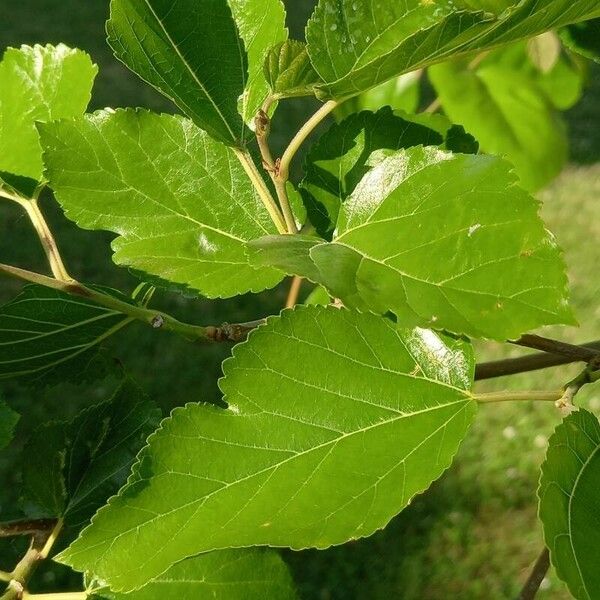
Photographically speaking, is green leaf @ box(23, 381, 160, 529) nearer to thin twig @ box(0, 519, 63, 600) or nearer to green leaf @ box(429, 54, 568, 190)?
thin twig @ box(0, 519, 63, 600)

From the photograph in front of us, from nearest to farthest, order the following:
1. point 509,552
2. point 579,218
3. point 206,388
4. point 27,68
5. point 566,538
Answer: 1. point 566,538
2. point 27,68
3. point 509,552
4. point 206,388
5. point 579,218

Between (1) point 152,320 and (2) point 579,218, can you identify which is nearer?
(1) point 152,320

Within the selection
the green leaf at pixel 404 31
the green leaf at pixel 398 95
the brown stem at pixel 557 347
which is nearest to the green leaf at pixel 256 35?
the green leaf at pixel 404 31

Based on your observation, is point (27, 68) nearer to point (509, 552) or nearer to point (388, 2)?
point (388, 2)

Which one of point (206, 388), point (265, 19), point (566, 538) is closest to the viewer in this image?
point (566, 538)

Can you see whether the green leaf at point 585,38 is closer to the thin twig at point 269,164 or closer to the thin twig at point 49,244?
the thin twig at point 269,164

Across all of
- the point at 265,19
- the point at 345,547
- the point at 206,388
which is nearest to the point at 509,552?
the point at 345,547

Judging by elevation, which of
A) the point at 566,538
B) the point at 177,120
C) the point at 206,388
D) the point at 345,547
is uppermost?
the point at 177,120

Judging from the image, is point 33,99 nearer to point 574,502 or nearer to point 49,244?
point 49,244
